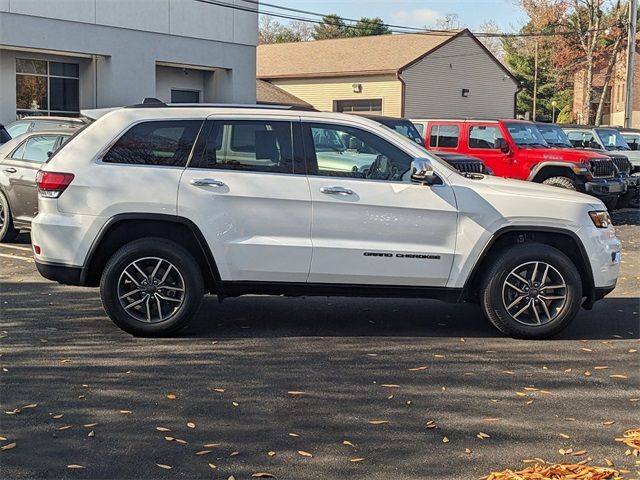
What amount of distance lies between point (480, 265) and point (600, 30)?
4344 centimetres

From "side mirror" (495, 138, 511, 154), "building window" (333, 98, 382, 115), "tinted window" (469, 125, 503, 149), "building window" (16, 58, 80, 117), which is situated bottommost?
"side mirror" (495, 138, 511, 154)

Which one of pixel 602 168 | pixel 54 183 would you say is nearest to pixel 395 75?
pixel 602 168

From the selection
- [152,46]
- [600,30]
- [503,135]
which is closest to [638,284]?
[503,135]

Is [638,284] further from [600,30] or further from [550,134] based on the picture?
[600,30]

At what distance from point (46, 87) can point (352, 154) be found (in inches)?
796

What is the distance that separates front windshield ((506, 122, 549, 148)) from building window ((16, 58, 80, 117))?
14.2 m

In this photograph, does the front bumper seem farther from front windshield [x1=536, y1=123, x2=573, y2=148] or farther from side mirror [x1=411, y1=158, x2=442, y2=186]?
side mirror [x1=411, y1=158, x2=442, y2=186]

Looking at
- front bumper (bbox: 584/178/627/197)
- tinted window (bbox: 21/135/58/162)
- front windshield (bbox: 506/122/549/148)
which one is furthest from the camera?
front windshield (bbox: 506/122/549/148)

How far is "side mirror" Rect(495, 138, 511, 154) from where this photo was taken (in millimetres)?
17000

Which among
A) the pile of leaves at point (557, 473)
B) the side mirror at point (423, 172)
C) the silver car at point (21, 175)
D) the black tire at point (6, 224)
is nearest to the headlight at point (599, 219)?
the side mirror at point (423, 172)

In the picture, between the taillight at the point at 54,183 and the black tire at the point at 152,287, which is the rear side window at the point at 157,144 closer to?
the taillight at the point at 54,183

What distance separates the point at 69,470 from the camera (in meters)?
4.36

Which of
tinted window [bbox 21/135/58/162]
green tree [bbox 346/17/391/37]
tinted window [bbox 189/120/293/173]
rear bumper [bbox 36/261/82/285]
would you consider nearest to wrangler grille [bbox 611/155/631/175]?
tinted window [bbox 21/135/58/162]

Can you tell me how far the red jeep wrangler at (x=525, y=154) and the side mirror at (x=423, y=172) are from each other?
997cm
